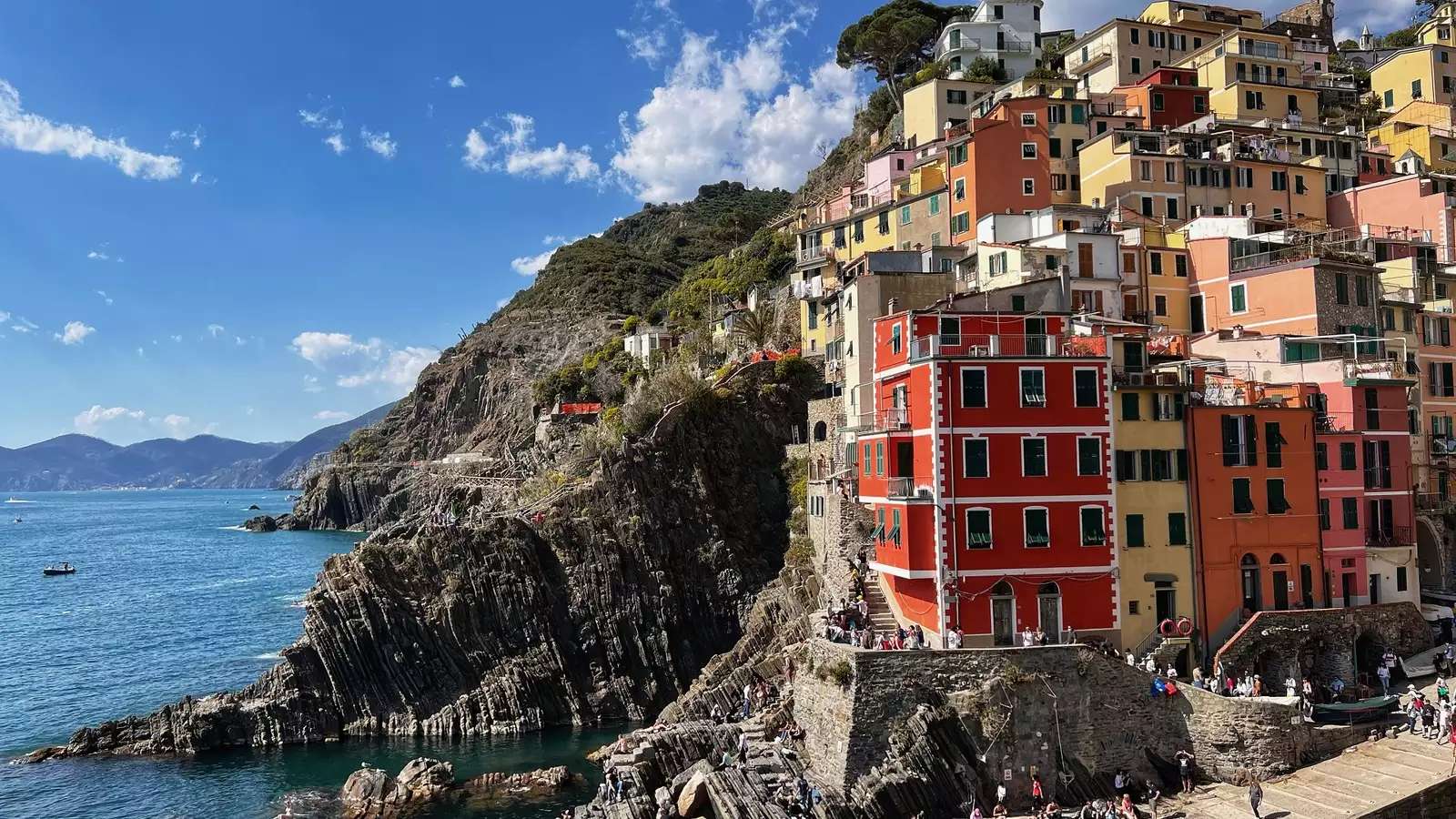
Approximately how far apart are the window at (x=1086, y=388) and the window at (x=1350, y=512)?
11.6 metres

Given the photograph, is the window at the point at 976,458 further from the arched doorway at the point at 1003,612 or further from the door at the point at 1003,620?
the door at the point at 1003,620

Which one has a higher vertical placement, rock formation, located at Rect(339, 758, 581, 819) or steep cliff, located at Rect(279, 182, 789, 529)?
steep cliff, located at Rect(279, 182, 789, 529)

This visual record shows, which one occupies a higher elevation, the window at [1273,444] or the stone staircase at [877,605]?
the window at [1273,444]

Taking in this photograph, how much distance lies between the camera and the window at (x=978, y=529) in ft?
114

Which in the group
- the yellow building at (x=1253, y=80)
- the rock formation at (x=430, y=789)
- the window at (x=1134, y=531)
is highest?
the yellow building at (x=1253, y=80)

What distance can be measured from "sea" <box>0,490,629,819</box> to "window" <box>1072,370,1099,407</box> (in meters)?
23.9

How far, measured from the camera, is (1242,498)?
37.4 m

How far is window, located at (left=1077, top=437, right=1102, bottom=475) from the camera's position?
116ft

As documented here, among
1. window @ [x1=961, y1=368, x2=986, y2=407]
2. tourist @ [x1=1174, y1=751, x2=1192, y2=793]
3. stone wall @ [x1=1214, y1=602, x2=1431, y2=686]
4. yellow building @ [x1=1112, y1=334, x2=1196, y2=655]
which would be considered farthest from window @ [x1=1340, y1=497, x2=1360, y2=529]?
window @ [x1=961, y1=368, x2=986, y2=407]

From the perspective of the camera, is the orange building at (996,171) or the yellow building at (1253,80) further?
the yellow building at (1253,80)

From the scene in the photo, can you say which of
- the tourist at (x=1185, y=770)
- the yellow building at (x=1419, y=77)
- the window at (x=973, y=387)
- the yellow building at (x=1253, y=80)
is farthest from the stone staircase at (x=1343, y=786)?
the yellow building at (x=1419, y=77)

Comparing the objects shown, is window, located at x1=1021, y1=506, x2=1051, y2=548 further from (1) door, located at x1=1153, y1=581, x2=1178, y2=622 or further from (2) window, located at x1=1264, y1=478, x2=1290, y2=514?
(2) window, located at x1=1264, y1=478, x2=1290, y2=514

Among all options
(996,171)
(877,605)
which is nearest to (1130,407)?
(877,605)

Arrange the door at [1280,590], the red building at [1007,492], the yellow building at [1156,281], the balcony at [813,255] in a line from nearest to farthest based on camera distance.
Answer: the red building at [1007,492]
the door at [1280,590]
the yellow building at [1156,281]
the balcony at [813,255]
